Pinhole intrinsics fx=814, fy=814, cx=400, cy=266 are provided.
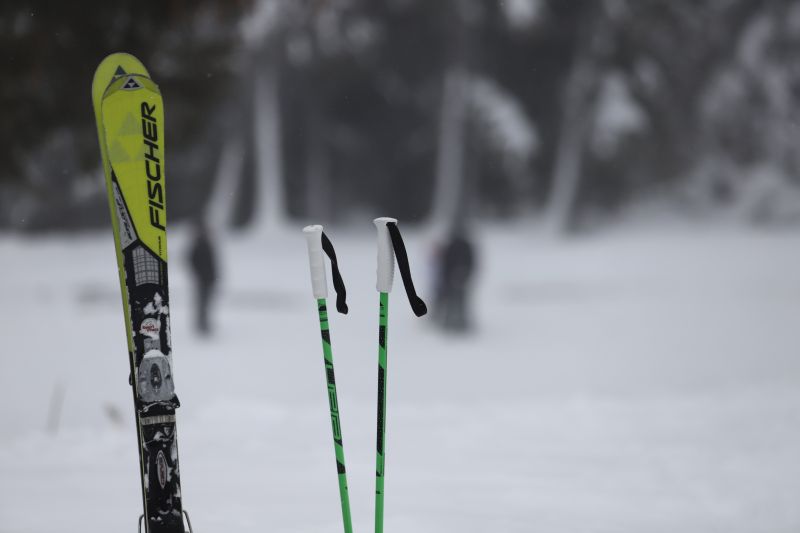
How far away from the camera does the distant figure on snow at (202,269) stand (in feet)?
40.6

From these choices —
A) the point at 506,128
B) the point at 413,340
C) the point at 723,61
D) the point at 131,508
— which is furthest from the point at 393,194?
the point at 131,508

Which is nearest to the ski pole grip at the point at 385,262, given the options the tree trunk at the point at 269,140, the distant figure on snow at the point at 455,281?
the distant figure on snow at the point at 455,281

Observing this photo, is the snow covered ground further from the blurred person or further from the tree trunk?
the tree trunk

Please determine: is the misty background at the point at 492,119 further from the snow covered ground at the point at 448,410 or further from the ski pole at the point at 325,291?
Answer: the ski pole at the point at 325,291

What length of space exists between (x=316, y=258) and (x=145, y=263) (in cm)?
79

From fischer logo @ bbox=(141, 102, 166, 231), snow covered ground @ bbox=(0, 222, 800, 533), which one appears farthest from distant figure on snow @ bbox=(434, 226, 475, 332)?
fischer logo @ bbox=(141, 102, 166, 231)

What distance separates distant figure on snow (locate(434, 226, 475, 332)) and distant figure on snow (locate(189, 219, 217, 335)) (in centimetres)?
362

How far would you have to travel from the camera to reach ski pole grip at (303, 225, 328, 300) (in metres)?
2.99

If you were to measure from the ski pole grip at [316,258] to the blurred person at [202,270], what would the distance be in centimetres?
958

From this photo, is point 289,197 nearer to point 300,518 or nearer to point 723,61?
point 723,61

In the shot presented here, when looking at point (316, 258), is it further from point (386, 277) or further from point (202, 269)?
point (202, 269)

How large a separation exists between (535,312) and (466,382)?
8003 millimetres

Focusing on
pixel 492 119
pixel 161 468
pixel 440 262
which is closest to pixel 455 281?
pixel 440 262

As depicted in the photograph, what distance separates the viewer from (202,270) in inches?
486
